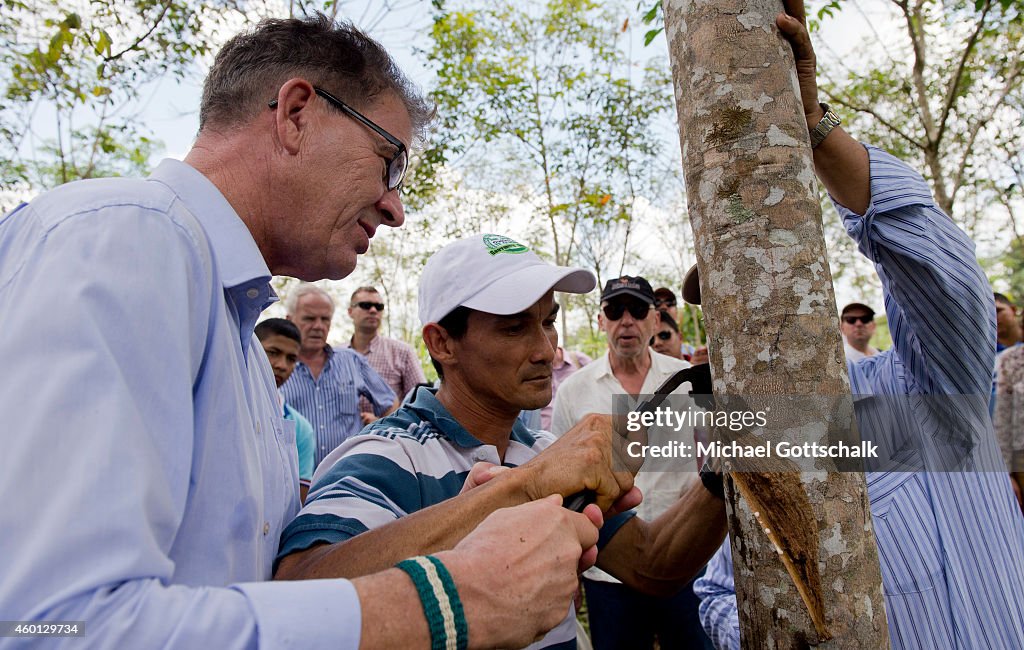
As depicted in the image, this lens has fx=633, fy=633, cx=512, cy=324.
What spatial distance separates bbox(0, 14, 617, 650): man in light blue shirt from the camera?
28.8 inches

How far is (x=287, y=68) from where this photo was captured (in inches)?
56.2

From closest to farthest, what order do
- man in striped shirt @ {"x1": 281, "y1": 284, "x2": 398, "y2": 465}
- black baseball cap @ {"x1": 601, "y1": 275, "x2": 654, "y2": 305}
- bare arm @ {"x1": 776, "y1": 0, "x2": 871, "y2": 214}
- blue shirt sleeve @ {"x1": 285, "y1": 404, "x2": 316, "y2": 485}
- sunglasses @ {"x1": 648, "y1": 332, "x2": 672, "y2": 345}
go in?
1. bare arm @ {"x1": 776, "y1": 0, "x2": 871, "y2": 214}
2. blue shirt sleeve @ {"x1": 285, "y1": 404, "x2": 316, "y2": 485}
3. black baseball cap @ {"x1": 601, "y1": 275, "x2": 654, "y2": 305}
4. man in striped shirt @ {"x1": 281, "y1": 284, "x2": 398, "y2": 465}
5. sunglasses @ {"x1": 648, "y1": 332, "x2": 672, "y2": 345}

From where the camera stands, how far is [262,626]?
79cm

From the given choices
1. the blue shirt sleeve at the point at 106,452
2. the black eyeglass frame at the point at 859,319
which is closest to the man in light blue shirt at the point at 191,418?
the blue shirt sleeve at the point at 106,452

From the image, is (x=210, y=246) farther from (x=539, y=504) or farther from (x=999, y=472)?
(x=999, y=472)

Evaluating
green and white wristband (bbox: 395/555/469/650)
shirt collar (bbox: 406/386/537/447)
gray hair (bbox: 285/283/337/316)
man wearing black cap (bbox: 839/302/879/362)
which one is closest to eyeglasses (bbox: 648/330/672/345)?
man wearing black cap (bbox: 839/302/879/362)

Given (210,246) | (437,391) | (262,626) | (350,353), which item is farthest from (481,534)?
(350,353)

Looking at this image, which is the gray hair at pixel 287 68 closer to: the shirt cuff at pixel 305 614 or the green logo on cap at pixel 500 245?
the green logo on cap at pixel 500 245

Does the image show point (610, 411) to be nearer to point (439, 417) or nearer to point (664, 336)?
point (439, 417)

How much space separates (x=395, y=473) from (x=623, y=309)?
3.13 metres

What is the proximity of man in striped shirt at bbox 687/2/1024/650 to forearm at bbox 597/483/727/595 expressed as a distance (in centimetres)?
44

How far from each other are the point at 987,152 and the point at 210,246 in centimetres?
1418

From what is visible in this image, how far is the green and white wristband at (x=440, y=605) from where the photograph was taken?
875 mm

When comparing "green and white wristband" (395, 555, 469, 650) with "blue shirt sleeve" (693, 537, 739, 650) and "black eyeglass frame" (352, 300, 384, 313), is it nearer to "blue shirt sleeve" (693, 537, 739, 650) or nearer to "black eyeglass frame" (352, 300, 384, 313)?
"blue shirt sleeve" (693, 537, 739, 650)
